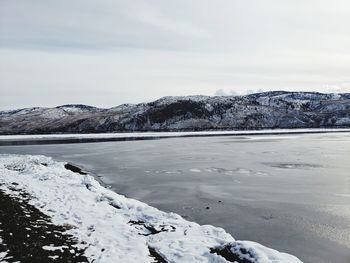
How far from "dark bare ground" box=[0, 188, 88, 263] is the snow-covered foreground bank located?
35cm

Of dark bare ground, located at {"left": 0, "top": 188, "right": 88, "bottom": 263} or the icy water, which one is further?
the icy water

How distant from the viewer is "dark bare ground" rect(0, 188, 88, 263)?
404 inches

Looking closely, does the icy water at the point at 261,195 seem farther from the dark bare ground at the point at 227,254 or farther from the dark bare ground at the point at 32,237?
the dark bare ground at the point at 32,237

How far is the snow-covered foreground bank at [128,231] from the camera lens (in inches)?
434

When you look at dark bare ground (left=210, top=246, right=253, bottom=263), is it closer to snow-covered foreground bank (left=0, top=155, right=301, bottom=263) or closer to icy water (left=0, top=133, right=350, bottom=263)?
snow-covered foreground bank (left=0, top=155, right=301, bottom=263)

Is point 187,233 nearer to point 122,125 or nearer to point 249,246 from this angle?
point 249,246

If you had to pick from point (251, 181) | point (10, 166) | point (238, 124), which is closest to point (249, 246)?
point (251, 181)

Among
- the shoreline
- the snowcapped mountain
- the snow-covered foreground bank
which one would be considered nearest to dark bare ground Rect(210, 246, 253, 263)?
the snow-covered foreground bank

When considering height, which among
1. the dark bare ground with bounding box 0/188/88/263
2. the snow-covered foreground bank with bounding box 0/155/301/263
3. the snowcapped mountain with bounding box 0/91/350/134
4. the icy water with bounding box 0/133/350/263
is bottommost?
the icy water with bounding box 0/133/350/263

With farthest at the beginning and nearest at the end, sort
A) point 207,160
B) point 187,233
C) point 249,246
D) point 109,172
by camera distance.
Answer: point 207,160, point 109,172, point 187,233, point 249,246

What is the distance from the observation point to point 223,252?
1145cm

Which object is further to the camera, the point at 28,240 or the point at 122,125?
the point at 122,125

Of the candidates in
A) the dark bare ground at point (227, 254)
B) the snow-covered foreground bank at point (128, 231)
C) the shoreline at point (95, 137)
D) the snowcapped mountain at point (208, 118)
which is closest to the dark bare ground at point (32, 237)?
the snow-covered foreground bank at point (128, 231)

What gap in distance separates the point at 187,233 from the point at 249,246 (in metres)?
2.87
